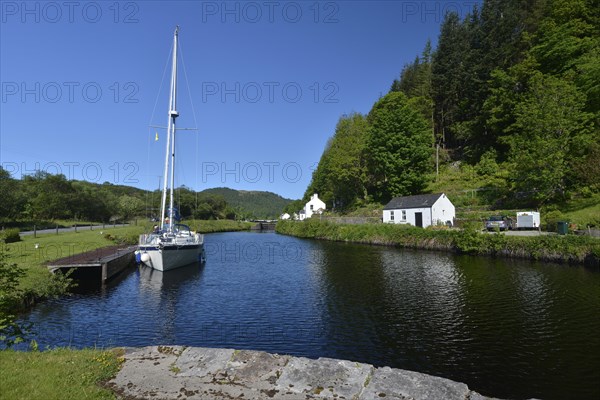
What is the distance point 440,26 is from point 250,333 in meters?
93.9

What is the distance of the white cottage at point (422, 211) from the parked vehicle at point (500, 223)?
6.78 m

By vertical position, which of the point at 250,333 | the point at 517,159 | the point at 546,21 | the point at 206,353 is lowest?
the point at 250,333

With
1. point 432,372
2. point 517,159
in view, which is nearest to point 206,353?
point 432,372

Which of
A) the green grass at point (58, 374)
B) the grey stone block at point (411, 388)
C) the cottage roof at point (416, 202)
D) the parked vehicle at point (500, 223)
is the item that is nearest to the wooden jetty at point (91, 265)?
the green grass at point (58, 374)

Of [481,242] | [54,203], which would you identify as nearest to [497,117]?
[481,242]

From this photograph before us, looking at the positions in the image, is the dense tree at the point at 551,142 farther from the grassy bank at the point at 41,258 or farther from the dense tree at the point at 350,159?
the grassy bank at the point at 41,258

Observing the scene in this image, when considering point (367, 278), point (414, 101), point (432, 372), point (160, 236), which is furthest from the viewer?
point (414, 101)

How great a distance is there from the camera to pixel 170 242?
105ft

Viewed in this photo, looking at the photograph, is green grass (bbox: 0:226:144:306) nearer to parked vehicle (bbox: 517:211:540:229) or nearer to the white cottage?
the white cottage

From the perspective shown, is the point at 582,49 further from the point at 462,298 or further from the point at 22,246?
the point at 22,246

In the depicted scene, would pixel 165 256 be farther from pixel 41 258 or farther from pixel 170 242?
pixel 41 258

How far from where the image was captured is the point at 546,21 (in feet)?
193

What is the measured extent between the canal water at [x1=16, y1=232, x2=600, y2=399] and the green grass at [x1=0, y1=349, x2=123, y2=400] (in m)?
6.06

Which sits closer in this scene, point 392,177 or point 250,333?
point 250,333
